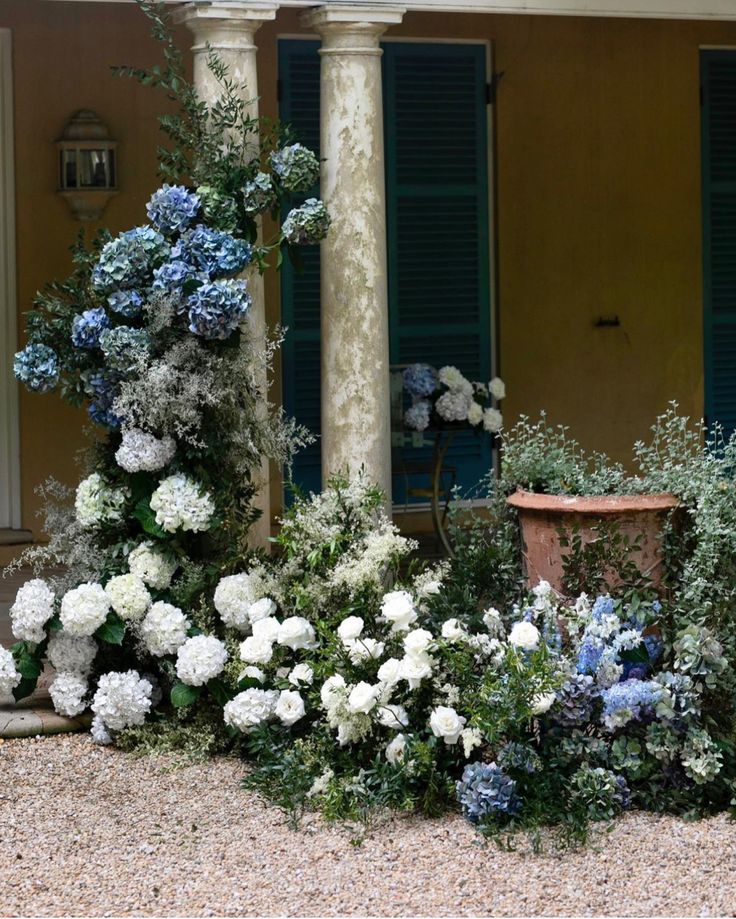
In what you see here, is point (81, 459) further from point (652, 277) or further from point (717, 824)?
point (652, 277)

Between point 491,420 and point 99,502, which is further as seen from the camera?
point 491,420

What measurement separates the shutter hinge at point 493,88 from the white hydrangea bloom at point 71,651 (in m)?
3.97

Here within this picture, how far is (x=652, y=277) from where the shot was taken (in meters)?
8.50

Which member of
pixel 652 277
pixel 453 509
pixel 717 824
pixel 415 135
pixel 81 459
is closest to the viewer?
pixel 717 824

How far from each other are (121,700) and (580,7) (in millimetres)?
3233

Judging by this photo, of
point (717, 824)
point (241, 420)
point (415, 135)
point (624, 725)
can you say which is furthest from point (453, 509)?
point (415, 135)

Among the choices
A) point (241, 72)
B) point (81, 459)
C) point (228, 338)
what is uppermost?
point (241, 72)

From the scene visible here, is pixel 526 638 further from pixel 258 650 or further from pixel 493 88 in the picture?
pixel 493 88

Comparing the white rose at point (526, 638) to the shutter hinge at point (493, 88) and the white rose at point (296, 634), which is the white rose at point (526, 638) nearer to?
the white rose at point (296, 634)

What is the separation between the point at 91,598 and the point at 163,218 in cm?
131

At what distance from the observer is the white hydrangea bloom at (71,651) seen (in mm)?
5355

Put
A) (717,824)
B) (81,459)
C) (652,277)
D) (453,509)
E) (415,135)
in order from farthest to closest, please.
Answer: (652,277) → (415,135) → (81,459) → (453,509) → (717,824)

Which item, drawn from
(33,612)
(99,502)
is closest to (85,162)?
(99,502)

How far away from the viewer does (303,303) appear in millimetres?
7852
